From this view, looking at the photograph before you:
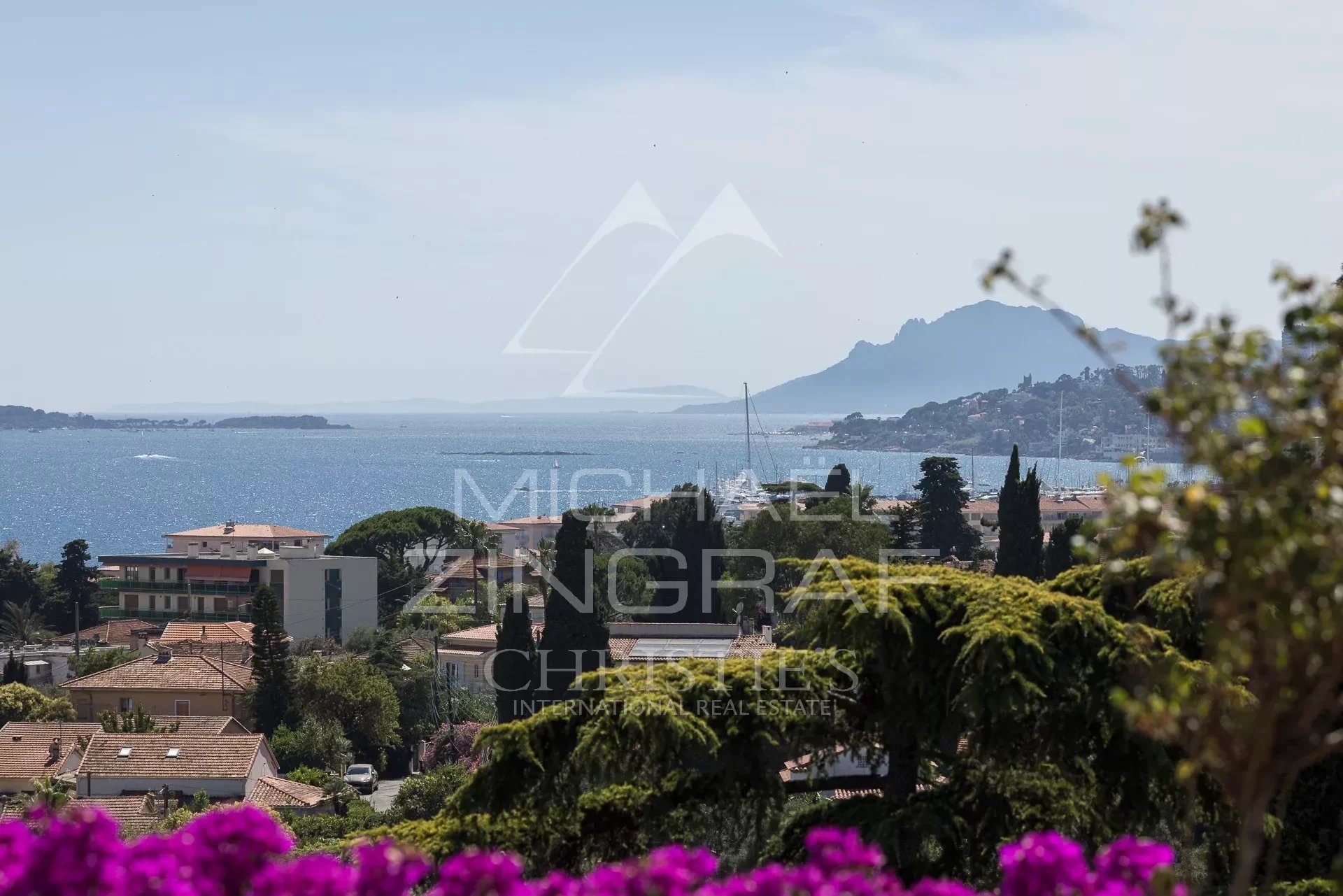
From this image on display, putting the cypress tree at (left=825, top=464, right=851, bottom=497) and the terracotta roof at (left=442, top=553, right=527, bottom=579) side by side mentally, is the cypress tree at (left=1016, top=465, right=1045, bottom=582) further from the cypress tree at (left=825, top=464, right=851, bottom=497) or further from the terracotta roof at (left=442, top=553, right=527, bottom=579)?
the terracotta roof at (left=442, top=553, right=527, bottom=579)

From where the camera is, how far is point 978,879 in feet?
27.3

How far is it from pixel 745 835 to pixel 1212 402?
639 centimetres

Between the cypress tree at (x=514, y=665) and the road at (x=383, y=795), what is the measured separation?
9.40 ft

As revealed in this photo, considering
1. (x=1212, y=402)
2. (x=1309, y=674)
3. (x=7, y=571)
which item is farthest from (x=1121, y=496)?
(x=7, y=571)

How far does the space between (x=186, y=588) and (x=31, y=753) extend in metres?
24.4

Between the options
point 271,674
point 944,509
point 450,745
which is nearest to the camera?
point 450,745

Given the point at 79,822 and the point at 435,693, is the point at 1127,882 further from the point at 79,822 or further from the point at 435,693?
the point at 435,693

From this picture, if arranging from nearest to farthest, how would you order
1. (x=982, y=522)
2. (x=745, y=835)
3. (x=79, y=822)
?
(x=79, y=822) → (x=745, y=835) → (x=982, y=522)

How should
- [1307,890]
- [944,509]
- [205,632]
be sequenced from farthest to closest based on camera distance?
1. [944,509]
2. [205,632]
3. [1307,890]

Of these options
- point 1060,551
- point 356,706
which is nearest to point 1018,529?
point 1060,551

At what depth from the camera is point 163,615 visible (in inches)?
2040

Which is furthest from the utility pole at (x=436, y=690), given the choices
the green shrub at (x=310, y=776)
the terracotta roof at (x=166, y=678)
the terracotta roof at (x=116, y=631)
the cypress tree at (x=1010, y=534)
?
the terracotta roof at (x=116, y=631)

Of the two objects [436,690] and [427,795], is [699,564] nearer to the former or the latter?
[436,690]

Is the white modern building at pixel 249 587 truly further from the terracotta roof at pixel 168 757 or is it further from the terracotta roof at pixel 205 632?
the terracotta roof at pixel 168 757
